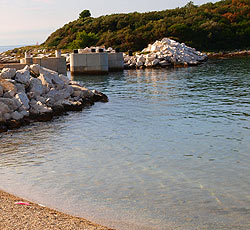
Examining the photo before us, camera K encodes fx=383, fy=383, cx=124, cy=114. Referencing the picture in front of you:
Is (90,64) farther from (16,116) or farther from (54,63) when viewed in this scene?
(16,116)

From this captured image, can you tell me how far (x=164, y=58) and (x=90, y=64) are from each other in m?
12.4

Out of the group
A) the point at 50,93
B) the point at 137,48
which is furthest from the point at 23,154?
the point at 137,48

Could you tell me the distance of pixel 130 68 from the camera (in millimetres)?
54594

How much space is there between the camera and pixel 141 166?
11016mm

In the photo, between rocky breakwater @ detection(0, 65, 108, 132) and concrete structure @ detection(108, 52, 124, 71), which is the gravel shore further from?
concrete structure @ detection(108, 52, 124, 71)

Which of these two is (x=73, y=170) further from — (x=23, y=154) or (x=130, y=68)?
(x=130, y=68)

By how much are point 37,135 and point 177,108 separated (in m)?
8.23

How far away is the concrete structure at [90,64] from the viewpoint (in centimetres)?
4653

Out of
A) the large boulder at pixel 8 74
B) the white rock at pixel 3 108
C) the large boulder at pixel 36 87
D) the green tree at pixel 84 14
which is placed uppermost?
the green tree at pixel 84 14

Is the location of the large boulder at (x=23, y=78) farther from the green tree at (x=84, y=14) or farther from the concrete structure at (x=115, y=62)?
the green tree at (x=84, y=14)

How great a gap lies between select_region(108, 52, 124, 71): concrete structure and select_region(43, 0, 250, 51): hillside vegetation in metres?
22.6

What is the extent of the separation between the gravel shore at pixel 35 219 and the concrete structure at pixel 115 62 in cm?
4424

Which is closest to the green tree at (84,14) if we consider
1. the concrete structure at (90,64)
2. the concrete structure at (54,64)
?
the concrete structure at (90,64)

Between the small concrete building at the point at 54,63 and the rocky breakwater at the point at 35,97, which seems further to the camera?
the small concrete building at the point at 54,63
